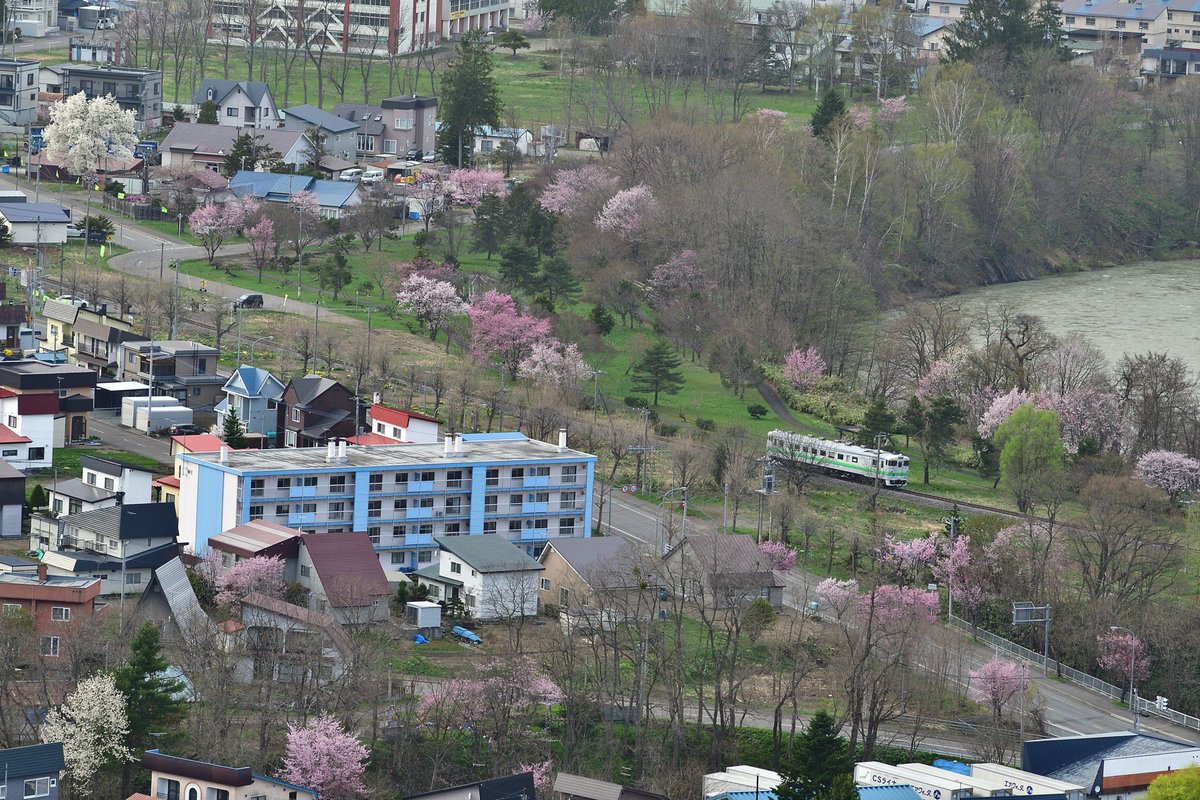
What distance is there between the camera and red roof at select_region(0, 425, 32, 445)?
4931 cm

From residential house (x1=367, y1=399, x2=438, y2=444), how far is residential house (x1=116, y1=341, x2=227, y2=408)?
6.21 meters

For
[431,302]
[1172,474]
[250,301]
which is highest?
[431,302]

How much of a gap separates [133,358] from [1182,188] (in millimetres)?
49723

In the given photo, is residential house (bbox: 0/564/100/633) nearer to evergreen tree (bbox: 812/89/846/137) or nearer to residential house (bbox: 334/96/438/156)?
evergreen tree (bbox: 812/89/846/137)

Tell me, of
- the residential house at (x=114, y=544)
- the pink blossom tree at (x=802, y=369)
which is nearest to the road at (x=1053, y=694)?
the residential house at (x=114, y=544)

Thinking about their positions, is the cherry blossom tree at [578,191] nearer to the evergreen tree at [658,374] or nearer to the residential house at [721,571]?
the evergreen tree at [658,374]

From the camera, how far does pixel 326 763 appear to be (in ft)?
114

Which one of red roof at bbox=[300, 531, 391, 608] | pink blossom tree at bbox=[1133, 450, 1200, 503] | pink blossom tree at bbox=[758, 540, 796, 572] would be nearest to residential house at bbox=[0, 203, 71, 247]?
red roof at bbox=[300, 531, 391, 608]

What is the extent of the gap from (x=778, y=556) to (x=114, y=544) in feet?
41.8

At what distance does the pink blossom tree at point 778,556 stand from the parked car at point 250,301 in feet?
72.6

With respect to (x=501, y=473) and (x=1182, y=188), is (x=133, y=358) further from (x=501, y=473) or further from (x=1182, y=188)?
(x=1182, y=188)

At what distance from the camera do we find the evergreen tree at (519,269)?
66500 mm

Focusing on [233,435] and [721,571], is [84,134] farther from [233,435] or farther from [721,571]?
[721,571]

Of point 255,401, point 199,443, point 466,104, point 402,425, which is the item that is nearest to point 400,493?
point 402,425
